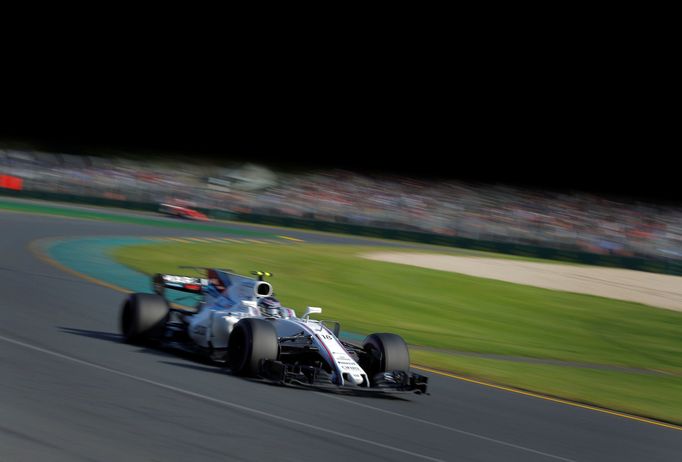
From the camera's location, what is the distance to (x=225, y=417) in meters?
7.45

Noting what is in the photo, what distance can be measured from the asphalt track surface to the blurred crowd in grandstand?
2384 centimetres

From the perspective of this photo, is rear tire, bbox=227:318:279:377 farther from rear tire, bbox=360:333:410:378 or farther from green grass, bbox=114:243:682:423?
green grass, bbox=114:243:682:423

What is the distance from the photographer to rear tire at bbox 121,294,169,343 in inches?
409

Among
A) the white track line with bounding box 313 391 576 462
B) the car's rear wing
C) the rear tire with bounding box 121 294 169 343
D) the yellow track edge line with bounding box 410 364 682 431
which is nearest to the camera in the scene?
the white track line with bounding box 313 391 576 462

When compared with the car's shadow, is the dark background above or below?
above

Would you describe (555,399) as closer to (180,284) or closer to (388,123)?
(180,284)

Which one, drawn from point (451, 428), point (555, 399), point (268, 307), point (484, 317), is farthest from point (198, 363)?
point (484, 317)

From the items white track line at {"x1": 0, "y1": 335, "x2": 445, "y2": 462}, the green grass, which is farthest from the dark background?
white track line at {"x1": 0, "y1": 335, "x2": 445, "y2": 462}

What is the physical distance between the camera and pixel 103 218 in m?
32.4

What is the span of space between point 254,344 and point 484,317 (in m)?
10.1

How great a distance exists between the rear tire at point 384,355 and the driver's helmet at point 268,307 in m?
0.95

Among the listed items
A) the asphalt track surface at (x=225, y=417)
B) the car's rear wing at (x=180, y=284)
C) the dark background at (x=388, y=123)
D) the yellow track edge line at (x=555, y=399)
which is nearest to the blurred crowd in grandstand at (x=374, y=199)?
the dark background at (x=388, y=123)

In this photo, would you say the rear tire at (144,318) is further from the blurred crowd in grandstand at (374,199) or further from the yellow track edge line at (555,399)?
the blurred crowd in grandstand at (374,199)

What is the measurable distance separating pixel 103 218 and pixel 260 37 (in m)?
24.8
